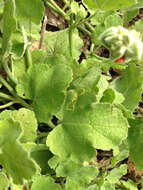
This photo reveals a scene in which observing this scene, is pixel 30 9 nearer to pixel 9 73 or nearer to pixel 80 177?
pixel 9 73

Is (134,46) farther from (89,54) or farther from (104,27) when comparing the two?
(89,54)

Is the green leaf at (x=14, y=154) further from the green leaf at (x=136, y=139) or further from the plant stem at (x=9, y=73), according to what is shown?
the green leaf at (x=136, y=139)

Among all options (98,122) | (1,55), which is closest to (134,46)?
(98,122)

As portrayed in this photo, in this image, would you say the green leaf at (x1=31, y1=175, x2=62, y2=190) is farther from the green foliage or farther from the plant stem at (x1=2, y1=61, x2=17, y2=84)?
the plant stem at (x1=2, y1=61, x2=17, y2=84)

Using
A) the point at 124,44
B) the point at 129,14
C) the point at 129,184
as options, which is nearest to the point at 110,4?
the point at 124,44

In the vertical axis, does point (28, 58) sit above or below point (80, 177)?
above

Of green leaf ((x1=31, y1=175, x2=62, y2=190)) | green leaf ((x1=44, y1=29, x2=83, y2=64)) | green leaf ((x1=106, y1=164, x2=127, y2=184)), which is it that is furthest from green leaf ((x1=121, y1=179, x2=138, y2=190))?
green leaf ((x1=44, y1=29, x2=83, y2=64))
